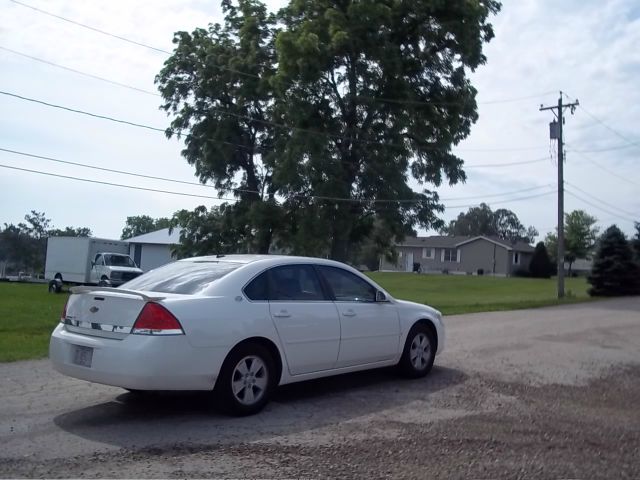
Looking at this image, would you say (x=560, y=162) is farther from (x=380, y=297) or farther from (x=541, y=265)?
(x=541, y=265)

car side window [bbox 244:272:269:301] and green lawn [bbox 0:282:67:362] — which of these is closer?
car side window [bbox 244:272:269:301]

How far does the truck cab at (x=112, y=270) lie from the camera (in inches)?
1358

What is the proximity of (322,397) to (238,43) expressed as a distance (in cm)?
3456

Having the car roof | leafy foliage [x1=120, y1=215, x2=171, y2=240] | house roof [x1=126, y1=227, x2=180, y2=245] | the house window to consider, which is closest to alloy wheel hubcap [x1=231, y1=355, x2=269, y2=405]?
the car roof

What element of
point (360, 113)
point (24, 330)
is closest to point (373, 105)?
point (360, 113)

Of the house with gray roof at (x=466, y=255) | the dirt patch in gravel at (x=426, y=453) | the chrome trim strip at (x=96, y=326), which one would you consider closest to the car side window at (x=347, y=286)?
the dirt patch in gravel at (x=426, y=453)

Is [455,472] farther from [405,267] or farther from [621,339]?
[405,267]

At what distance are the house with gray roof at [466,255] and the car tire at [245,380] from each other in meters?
74.6

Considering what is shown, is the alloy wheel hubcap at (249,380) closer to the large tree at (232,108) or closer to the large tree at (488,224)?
the large tree at (232,108)

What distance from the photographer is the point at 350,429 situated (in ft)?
20.7

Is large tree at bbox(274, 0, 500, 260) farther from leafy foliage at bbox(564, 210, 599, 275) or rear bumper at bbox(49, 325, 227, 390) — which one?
leafy foliage at bbox(564, 210, 599, 275)

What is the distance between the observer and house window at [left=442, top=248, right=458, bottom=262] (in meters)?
86.4

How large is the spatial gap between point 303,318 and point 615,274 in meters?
34.5

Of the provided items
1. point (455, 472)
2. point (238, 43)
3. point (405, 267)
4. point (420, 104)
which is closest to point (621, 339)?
point (455, 472)
